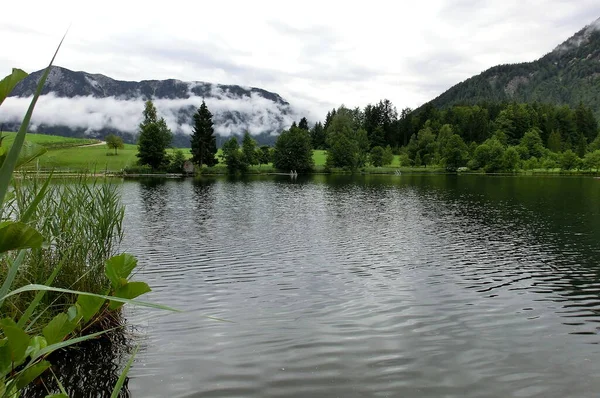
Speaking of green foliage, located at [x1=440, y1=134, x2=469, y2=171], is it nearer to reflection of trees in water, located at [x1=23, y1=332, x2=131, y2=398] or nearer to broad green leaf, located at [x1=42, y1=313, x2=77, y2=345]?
reflection of trees in water, located at [x1=23, y1=332, x2=131, y2=398]

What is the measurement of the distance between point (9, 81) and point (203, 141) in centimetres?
11237

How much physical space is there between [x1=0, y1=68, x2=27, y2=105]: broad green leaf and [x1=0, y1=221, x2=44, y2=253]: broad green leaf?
40 cm

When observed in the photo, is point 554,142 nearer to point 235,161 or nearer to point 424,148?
point 424,148

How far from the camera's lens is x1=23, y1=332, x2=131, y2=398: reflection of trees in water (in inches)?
343

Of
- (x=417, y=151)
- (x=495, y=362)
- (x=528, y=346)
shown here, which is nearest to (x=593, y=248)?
(x=528, y=346)

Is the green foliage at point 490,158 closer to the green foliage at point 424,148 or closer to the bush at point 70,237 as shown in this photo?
the green foliage at point 424,148

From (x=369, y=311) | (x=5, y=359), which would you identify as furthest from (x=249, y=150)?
(x=5, y=359)

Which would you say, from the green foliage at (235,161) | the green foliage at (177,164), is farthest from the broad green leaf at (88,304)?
the green foliage at (235,161)

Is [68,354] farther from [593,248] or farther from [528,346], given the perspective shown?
[593,248]

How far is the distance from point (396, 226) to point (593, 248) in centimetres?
1131

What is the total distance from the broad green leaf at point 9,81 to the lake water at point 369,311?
838 cm

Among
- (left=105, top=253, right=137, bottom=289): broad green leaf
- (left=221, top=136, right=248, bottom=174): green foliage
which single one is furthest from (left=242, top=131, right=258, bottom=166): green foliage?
(left=105, top=253, right=137, bottom=289): broad green leaf

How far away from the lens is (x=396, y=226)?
30.6m

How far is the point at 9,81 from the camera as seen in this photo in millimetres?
1422
